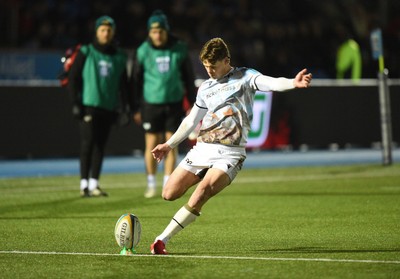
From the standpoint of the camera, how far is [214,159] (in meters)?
8.78

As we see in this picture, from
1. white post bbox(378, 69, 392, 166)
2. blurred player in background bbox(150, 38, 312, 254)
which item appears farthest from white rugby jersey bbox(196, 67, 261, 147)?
white post bbox(378, 69, 392, 166)

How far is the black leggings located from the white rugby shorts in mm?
5702

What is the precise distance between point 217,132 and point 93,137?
5.92 m

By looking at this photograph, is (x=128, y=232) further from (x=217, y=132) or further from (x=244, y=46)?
(x=244, y=46)

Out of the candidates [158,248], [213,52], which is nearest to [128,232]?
[158,248]

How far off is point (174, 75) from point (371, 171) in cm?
527

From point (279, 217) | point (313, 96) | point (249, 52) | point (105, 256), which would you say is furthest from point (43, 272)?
point (249, 52)

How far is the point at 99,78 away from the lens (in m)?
14.4

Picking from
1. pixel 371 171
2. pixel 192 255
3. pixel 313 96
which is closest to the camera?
pixel 192 255

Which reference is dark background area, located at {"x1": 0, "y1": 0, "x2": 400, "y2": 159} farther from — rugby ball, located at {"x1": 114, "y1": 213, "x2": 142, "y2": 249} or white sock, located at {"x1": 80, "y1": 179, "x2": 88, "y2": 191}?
rugby ball, located at {"x1": 114, "y1": 213, "x2": 142, "y2": 249}

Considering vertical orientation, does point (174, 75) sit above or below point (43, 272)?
above

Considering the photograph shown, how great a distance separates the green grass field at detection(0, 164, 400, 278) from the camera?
784 centimetres

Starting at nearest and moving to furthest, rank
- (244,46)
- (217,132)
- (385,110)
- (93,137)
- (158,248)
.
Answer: (158,248), (217,132), (93,137), (385,110), (244,46)

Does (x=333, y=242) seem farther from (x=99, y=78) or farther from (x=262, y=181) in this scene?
(x=262, y=181)
